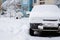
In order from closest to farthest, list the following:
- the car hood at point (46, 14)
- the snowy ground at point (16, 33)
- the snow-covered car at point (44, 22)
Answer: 1. the snowy ground at point (16, 33)
2. the snow-covered car at point (44, 22)
3. the car hood at point (46, 14)

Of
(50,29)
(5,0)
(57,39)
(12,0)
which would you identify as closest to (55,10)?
(50,29)

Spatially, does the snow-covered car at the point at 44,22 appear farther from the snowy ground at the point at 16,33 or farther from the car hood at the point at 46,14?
the snowy ground at the point at 16,33

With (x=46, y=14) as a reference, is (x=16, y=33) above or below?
below

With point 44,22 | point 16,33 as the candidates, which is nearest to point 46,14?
point 44,22

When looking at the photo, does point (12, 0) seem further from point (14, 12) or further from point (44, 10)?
point (44, 10)

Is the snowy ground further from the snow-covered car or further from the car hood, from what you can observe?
the car hood

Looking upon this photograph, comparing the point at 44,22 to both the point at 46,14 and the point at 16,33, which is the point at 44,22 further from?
the point at 16,33

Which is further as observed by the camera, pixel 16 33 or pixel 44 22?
pixel 16 33

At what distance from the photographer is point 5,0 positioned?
81.9ft

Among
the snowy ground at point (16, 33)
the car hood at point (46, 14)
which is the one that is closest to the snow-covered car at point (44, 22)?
the car hood at point (46, 14)

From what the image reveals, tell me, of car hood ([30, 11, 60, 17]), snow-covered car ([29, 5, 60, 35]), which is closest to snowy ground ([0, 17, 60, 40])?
snow-covered car ([29, 5, 60, 35])

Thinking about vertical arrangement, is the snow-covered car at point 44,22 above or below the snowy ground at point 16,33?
above

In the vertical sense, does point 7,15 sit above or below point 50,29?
below

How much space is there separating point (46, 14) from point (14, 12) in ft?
42.5
